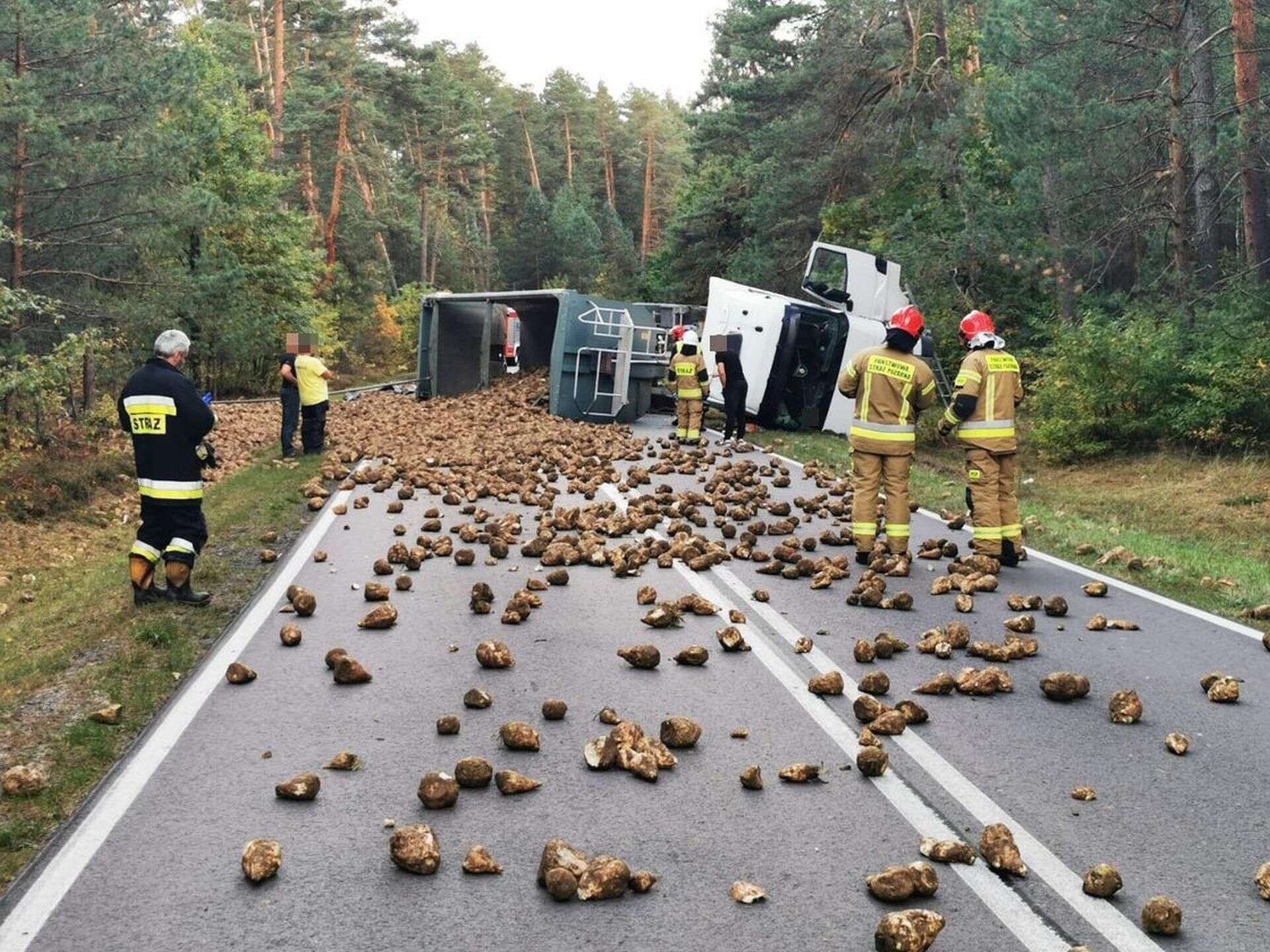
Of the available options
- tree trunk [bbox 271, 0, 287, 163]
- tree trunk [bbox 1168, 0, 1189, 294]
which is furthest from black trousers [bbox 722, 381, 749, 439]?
tree trunk [bbox 271, 0, 287, 163]

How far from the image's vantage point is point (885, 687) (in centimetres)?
597

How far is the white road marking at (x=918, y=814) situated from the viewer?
360 cm

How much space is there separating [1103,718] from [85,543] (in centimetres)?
1141

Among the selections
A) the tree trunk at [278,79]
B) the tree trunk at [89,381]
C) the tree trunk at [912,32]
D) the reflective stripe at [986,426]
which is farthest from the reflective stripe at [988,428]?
the tree trunk at [278,79]

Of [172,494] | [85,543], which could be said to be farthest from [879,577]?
[85,543]

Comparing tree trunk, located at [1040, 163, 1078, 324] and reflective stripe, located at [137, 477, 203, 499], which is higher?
tree trunk, located at [1040, 163, 1078, 324]

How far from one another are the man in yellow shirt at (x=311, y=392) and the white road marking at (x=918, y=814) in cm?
1105

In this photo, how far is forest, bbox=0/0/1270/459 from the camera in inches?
666

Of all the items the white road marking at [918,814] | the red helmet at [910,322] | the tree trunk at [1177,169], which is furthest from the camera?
the tree trunk at [1177,169]

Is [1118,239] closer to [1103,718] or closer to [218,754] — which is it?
[1103,718]

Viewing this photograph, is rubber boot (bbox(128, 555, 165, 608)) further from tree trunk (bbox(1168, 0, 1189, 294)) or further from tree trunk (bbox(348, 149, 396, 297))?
tree trunk (bbox(348, 149, 396, 297))

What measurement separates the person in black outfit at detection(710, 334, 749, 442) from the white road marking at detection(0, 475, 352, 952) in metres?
11.9

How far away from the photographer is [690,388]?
19.0 meters

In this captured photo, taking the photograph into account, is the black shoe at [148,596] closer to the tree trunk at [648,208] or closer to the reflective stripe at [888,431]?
the reflective stripe at [888,431]
